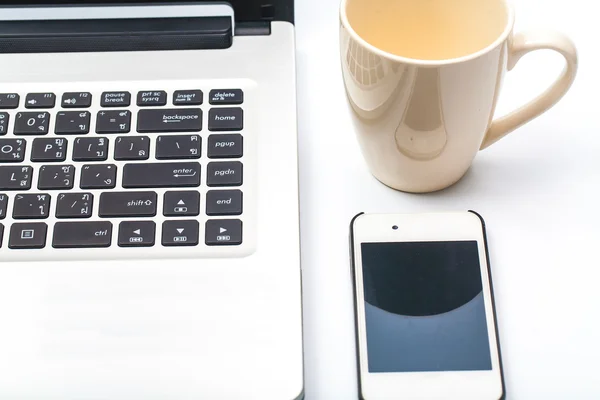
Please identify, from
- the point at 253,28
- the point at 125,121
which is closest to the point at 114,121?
the point at 125,121

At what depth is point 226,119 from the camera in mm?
345

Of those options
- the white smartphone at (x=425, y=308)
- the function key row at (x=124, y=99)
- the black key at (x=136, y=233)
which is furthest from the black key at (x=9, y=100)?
the white smartphone at (x=425, y=308)

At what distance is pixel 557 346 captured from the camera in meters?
0.32

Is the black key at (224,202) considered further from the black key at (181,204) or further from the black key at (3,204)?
the black key at (3,204)

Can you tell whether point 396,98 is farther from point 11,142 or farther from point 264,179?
point 11,142

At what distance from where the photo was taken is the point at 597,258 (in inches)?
13.4

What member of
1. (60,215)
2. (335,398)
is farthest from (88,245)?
(335,398)

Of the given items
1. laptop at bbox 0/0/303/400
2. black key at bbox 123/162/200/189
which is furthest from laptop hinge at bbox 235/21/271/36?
black key at bbox 123/162/200/189

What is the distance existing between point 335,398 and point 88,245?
149mm

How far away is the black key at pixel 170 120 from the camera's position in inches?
13.5

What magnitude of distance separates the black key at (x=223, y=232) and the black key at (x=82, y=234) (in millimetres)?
52

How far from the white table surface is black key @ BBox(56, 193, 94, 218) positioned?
12 centimetres

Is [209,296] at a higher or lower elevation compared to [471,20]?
lower

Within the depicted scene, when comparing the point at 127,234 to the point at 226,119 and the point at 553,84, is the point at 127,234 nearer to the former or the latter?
the point at 226,119
